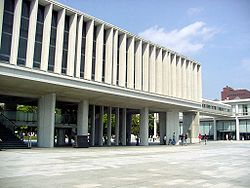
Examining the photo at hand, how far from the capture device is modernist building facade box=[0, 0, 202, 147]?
87.9 feet

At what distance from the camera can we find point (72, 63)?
3167 centimetres

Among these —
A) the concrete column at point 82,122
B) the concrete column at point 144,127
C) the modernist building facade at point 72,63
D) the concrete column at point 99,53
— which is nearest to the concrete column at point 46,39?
the modernist building facade at point 72,63

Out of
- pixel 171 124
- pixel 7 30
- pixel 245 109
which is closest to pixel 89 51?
pixel 7 30

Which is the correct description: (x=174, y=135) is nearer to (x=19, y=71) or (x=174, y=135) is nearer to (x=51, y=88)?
(x=51, y=88)

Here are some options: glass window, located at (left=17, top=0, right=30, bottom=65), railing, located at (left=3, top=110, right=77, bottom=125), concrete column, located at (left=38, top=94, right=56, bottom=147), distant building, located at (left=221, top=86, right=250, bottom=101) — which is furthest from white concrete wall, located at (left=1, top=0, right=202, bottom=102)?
distant building, located at (left=221, top=86, right=250, bottom=101)

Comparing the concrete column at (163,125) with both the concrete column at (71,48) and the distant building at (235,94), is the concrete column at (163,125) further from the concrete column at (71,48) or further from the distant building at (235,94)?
the distant building at (235,94)

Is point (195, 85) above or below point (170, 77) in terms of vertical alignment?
below

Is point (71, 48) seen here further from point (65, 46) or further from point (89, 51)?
point (89, 51)

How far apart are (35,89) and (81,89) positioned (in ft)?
15.6

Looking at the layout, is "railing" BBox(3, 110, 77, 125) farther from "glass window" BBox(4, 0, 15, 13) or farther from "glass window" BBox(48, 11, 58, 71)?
"glass window" BBox(4, 0, 15, 13)

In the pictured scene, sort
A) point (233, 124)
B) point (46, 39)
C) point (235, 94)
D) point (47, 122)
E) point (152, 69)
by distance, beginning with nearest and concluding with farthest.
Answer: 1. point (46, 39)
2. point (47, 122)
3. point (152, 69)
4. point (233, 124)
5. point (235, 94)

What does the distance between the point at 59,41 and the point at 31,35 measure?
3310mm

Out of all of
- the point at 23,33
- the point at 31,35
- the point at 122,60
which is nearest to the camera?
the point at 31,35

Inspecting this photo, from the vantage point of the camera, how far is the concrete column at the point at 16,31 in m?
26.5
